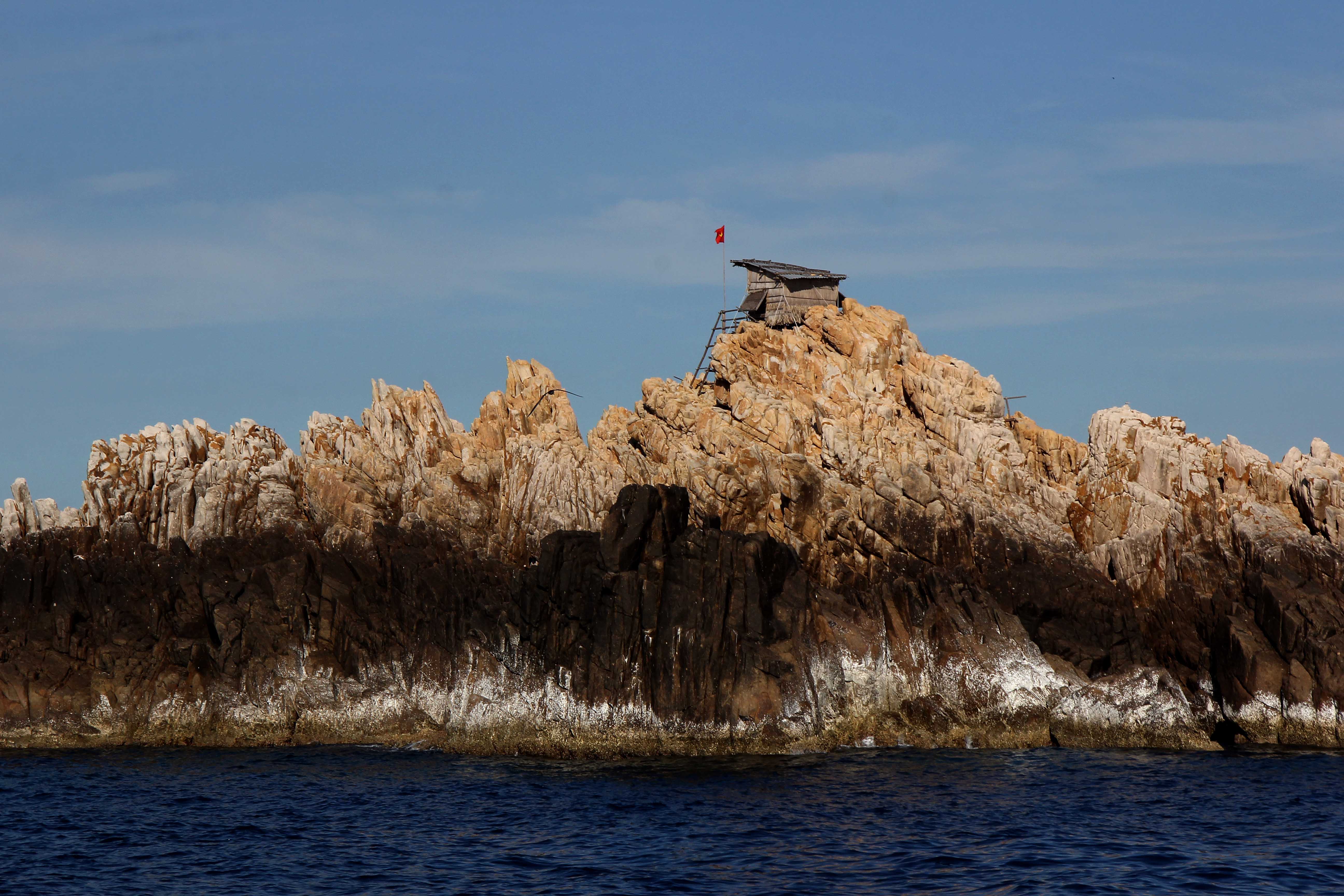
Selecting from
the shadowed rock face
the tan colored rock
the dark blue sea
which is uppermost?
the tan colored rock

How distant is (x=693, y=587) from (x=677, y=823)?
16.6 metres

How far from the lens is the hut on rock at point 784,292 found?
88.2m

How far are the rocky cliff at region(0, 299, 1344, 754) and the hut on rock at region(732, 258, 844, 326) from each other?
35.7 ft

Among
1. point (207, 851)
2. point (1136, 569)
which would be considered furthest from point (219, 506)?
point (1136, 569)

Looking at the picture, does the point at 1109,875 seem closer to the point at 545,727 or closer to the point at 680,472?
the point at 545,727

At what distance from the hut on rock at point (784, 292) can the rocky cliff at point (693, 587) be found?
10.9m

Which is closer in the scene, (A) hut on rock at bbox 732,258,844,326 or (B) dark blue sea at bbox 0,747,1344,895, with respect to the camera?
(B) dark blue sea at bbox 0,747,1344,895

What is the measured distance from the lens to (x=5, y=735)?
211 ft

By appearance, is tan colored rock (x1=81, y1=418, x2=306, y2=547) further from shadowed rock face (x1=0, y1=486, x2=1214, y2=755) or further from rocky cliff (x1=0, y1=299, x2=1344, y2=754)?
shadowed rock face (x1=0, y1=486, x2=1214, y2=755)

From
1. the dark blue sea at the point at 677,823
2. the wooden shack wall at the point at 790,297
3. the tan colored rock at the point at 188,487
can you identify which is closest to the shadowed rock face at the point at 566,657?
the dark blue sea at the point at 677,823

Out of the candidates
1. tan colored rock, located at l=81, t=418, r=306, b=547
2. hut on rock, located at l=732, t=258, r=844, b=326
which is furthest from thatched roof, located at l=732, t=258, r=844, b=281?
tan colored rock, located at l=81, t=418, r=306, b=547

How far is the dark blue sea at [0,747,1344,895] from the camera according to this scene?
4159 cm

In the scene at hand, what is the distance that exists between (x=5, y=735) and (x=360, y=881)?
32.2 metres

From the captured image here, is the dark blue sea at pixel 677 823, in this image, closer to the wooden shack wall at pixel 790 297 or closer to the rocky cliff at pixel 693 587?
the rocky cliff at pixel 693 587
